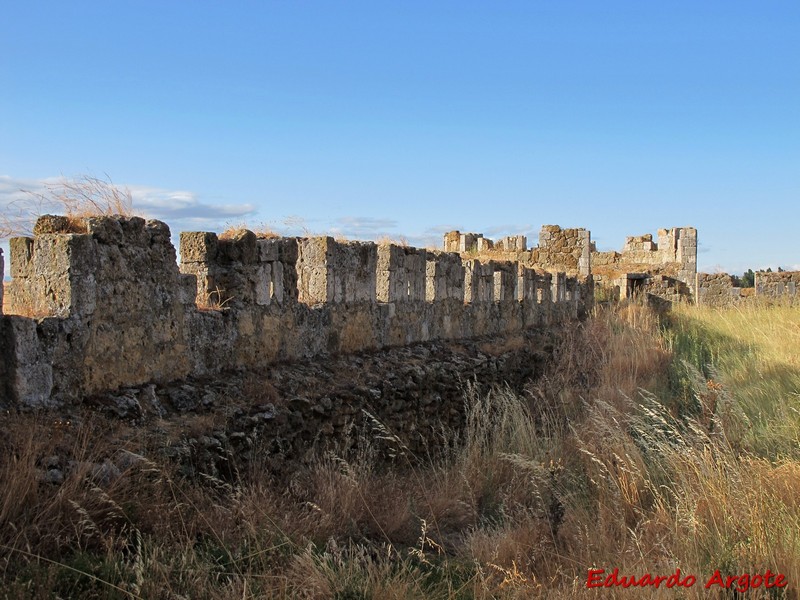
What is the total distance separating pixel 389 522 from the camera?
5.03m

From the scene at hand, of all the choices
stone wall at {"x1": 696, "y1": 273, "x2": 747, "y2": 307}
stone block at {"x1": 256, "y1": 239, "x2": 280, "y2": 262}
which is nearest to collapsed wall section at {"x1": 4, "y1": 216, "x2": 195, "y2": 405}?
stone block at {"x1": 256, "y1": 239, "x2": 280, "y2": 262}

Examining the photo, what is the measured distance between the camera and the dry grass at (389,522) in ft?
11.1

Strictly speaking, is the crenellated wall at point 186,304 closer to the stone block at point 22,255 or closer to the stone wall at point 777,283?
the stone block at point 22,255

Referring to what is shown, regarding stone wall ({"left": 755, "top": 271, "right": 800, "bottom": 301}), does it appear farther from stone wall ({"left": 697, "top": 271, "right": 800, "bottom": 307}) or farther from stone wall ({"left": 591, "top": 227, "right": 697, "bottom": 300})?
stone wall ({"left": 591, "top": 227, "right": 697, "bottom": 300})

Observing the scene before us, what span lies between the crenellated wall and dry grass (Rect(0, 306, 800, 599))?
51cm

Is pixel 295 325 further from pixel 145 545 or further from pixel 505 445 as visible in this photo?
pixel 145 545

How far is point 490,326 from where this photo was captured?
465 inches

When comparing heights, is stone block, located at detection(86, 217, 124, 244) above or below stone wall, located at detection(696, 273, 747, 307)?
above

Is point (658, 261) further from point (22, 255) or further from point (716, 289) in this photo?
point (22, 255)

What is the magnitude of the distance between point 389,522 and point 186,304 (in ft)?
6.74

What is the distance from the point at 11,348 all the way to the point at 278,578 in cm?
189

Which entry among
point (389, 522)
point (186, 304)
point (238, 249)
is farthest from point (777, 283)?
point (186, 304)

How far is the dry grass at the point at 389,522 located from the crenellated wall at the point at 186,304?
1.66ft

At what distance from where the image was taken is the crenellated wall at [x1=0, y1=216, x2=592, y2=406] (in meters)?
4.54
